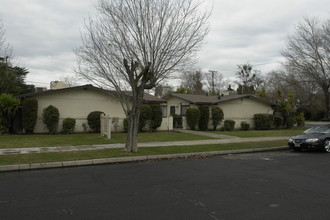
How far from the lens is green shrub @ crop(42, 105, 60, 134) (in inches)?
698

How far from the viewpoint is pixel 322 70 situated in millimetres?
17766

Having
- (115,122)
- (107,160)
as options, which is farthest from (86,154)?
(115,122)

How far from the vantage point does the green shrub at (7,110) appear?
1677cm

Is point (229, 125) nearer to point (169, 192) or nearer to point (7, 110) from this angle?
point (7, 110)

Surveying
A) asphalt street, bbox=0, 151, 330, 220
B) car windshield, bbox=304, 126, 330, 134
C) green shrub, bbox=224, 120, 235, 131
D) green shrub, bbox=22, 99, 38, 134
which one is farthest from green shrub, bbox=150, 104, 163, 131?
asphalt street, bbox=0, 151, 330, 220

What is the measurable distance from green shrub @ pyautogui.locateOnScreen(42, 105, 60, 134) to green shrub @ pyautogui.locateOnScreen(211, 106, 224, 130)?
41.0 ft

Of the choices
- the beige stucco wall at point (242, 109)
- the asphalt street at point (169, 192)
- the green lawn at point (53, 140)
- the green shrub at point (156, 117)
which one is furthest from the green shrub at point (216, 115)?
the asphalt street at point (169, 192)

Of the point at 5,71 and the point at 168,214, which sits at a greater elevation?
the point at 5,71

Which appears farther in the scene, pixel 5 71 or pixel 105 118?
pixel 5 71

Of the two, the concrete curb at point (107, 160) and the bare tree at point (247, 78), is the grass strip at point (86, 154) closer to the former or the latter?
the concrete curb at point (107, 160)

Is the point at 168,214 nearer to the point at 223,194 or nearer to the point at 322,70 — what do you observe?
the point at 223,194

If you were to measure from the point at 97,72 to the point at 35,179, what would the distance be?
6.19 m

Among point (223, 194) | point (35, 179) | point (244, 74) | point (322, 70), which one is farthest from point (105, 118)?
point (244, 74)

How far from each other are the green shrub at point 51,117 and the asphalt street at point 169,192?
10165mm
